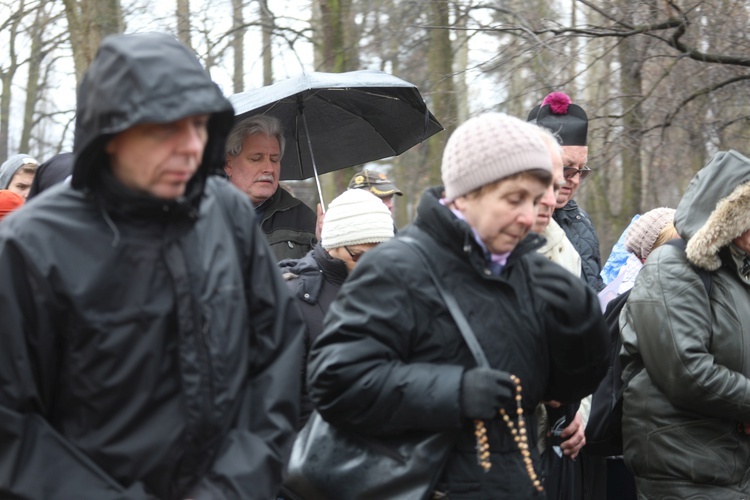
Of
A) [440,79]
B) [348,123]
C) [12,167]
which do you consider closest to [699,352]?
[348,123]

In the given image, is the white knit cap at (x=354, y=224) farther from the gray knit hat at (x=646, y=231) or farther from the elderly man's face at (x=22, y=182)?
the elderly man's face at (x=22, y=182)

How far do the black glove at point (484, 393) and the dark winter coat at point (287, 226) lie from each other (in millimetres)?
2761

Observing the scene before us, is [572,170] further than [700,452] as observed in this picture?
Yes

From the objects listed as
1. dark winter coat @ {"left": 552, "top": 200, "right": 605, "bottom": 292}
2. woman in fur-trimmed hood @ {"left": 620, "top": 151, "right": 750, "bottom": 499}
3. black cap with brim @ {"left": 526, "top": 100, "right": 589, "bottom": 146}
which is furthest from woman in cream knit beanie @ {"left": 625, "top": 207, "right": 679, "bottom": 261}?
woman in fur-trimmed hood @ {"left": 620, "top": 151, "right": 750, "bottom": 499}

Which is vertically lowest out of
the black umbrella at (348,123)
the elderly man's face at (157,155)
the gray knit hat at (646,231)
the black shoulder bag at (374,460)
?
the gray knit hat at (646,231)

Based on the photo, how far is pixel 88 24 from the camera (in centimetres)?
1113

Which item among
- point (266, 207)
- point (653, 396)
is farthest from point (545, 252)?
point (266, 207)

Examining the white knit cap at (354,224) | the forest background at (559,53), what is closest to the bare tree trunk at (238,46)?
the forest background at (559,53)

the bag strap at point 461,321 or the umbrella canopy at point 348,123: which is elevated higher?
the bag strap at point 461,321

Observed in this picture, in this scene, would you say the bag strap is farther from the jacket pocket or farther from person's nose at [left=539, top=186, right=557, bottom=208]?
the jacket pocket

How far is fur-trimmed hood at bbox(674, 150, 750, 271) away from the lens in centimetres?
418

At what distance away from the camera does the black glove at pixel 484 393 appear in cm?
295

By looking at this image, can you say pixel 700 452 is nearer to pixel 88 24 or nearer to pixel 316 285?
pixel 316 285

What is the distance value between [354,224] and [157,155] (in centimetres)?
209
